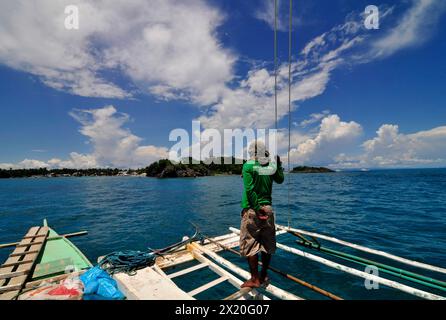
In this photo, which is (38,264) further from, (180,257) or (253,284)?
(253,284)

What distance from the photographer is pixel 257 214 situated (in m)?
5.04

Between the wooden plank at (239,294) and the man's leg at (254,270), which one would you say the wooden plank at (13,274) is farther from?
the man's leg at (254,270)

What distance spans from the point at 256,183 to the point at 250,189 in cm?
29

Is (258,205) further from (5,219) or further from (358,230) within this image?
(5,219)

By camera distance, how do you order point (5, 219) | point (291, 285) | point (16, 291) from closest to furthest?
point (16, 291) < point (291, 285) < point (5, 219)

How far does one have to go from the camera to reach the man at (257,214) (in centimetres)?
509

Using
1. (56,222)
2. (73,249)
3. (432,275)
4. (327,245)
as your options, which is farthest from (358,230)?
(56,222)

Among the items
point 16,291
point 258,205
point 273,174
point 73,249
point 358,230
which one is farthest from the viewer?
point 358,230

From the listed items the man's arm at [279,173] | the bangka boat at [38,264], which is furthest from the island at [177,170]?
the man's arm at [279,173]

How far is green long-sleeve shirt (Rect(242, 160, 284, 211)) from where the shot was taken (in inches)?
196

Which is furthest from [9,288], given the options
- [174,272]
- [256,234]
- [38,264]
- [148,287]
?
[256,234]

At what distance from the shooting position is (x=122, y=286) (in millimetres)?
5582

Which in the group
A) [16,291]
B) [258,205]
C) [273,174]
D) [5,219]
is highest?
[273,174]
